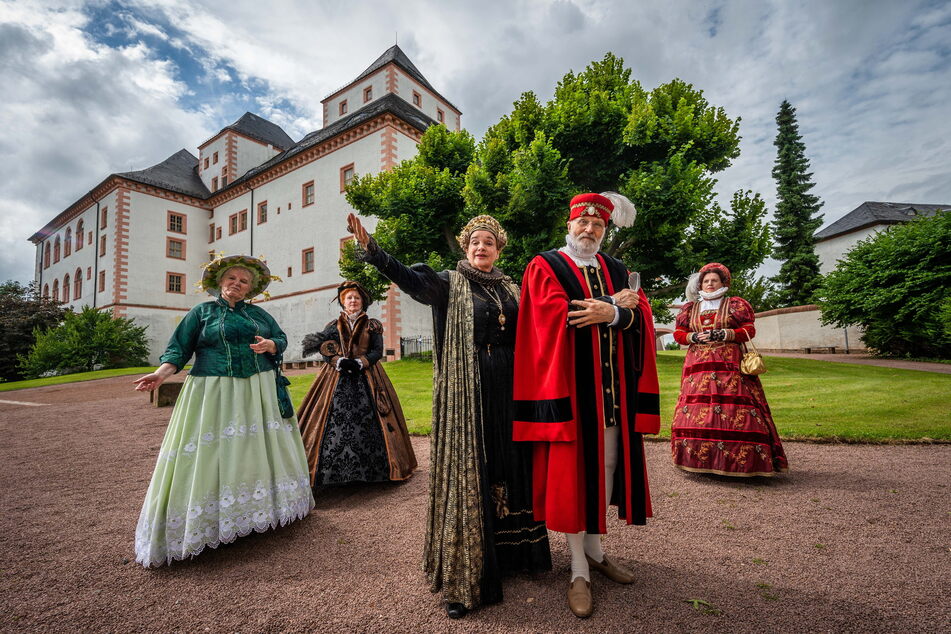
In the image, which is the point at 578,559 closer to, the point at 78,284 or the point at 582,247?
the point at 582,247

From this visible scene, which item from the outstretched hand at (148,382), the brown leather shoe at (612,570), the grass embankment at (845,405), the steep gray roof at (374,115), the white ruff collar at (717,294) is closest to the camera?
the brown leather shoe at (612,570)

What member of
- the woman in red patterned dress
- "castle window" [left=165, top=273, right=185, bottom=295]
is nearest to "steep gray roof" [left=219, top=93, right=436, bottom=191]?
"castle window" [left=165, top=273, right=185, bottom=295]

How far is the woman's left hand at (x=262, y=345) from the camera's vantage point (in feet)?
11.8

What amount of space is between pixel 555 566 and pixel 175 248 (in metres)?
37.1

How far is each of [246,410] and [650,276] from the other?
1483 centimetres

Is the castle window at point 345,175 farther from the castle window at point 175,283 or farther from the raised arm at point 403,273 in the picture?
the raised arm at point 403,273

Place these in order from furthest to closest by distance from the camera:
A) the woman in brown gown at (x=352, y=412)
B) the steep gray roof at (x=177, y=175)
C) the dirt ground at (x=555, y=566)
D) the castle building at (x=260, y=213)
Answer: the steep gray roof at (x=177, y=175), the castle building at (x=260, y=213), the woman in brown gown at (x=352, y=412), the dirt ground at (x=555, y=566)

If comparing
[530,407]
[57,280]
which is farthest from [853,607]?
[57,280]

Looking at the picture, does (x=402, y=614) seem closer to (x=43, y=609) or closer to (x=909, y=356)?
(x=43, y=609)

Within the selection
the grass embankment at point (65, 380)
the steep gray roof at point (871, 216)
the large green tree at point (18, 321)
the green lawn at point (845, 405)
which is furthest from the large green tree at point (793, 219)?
the large green tree at point (18, 321)

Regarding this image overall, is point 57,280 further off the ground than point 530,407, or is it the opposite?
point 57,280

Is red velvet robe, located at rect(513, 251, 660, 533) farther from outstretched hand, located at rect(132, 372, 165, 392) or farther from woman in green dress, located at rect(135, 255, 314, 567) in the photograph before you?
outstretched hand, located at rect(132, 372, 165, 392)

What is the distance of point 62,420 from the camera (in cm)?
968

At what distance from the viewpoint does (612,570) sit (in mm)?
2777
